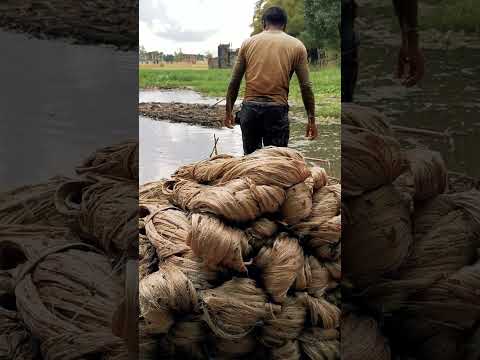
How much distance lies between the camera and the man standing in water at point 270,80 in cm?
174

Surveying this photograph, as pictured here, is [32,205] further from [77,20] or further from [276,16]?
[276,16]

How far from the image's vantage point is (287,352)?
5.99 ft

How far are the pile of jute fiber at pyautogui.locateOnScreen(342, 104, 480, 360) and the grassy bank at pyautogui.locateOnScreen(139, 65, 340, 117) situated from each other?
9.0 inches

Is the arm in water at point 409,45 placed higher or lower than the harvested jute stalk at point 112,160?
higher

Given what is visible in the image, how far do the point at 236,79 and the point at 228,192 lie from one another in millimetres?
394

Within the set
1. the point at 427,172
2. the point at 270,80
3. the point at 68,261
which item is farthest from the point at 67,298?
the point at 427,172

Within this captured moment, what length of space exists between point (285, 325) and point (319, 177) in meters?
0.53

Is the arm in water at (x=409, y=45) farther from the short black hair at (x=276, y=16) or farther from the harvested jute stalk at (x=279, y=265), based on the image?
the harvested jute stalk at (x=279, y=265)

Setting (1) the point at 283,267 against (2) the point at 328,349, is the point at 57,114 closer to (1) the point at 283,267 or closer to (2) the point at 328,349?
(1) the point at 283,267

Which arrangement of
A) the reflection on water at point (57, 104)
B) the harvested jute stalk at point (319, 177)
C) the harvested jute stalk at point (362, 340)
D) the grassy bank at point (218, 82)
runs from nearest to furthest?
the reflection on water at point (57, 104) < the harvested jute stalk at point (362, 340) < the grassy bank at point (218, 82) < the harvested jute stalk at point (319, 177)

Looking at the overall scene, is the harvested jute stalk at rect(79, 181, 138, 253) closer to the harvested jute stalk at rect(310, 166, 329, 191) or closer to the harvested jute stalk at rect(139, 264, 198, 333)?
the harvested jute stalk at rect(139, 264, 198, 333)

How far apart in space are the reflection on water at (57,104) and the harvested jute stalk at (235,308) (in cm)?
66

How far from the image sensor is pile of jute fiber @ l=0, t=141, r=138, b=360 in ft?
4.55

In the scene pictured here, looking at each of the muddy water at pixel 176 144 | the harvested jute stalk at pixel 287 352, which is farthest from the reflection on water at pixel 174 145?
the harvested jute stalk at pixel 287 352
